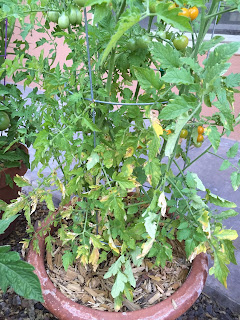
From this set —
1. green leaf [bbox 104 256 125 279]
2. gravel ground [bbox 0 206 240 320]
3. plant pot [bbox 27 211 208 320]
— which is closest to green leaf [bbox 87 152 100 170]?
green leaf [bbox 104 256 125 279]

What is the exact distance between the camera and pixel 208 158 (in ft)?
8.06

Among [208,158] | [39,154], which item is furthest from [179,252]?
[208,158]

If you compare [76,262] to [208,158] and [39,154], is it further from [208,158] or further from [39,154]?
[208,158]

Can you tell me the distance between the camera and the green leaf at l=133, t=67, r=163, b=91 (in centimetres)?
75

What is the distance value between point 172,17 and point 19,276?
0.65 metres

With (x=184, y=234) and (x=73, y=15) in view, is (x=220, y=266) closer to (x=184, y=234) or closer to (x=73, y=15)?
(x=184, y=234)

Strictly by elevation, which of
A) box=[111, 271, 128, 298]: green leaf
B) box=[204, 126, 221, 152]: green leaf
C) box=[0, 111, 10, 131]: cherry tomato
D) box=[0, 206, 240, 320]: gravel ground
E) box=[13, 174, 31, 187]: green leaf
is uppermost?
box=[204, 126, 221, 152]: green leaf

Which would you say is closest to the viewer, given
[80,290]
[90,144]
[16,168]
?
[90,144]

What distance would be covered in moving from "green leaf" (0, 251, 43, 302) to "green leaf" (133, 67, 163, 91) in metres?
0.53

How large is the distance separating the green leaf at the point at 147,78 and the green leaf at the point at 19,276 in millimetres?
533

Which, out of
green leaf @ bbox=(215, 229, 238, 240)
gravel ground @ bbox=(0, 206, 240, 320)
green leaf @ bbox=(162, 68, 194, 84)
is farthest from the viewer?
gravel ground @ bbox=(0, 206, 240, 320)

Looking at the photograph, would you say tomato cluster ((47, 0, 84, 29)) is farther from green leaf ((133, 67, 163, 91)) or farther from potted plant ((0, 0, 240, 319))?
green leaf ((133, 67, 163, 91))

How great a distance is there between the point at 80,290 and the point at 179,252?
43 centimetres

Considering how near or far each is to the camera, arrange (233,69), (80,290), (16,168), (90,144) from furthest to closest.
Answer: (233,69), (16,168), (80,290), (90,144)
